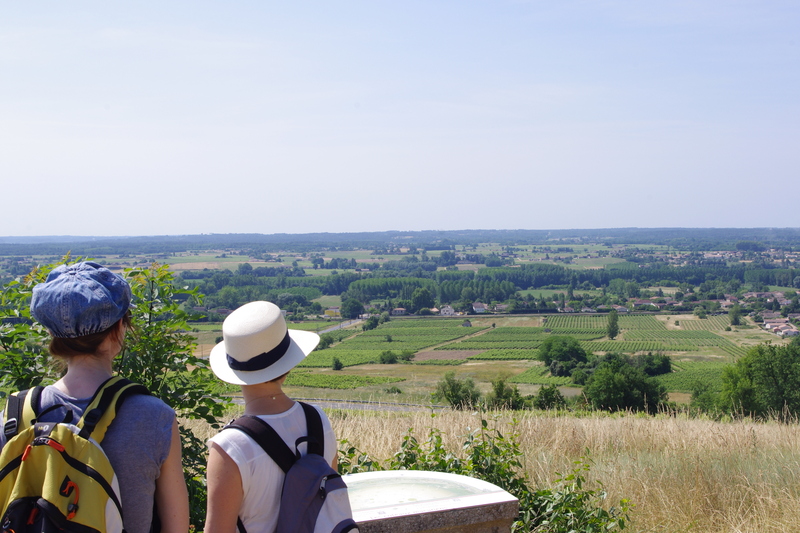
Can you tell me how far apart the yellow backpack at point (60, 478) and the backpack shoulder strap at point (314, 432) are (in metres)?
0.59

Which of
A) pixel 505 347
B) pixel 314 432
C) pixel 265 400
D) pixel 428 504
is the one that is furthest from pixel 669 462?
pixel 505 347

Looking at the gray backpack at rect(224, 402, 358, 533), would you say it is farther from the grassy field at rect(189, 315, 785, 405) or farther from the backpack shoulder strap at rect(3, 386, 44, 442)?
the grassy field at rect(189, 315, 785, 405)

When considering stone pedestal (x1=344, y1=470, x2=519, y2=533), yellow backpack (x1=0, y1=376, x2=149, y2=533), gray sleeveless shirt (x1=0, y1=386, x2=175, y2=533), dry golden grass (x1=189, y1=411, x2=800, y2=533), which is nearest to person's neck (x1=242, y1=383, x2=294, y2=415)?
gray sleeveless shirt (x1=0, y1=386, x2=175, y2=533)

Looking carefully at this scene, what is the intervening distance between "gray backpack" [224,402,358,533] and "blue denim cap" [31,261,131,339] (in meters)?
0.51

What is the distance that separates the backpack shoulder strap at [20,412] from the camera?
159 centimetres

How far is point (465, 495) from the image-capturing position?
326 cm

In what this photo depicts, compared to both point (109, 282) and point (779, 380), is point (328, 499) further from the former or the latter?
point (779, 380)

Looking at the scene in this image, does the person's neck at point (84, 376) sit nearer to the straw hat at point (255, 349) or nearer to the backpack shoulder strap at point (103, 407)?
the backpack shoulder strap at point (103, 407)

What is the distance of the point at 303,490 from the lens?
186cm

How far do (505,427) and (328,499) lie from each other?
14.6 ft

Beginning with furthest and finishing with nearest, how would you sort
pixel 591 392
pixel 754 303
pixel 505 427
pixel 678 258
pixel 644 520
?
pixel 678 258 → pixel 754 303 → pixel 591 392 → pixel 505 427 → pixel 644 520

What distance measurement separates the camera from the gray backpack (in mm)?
1859

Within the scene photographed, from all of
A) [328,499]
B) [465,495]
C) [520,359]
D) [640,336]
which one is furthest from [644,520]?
[640,336]

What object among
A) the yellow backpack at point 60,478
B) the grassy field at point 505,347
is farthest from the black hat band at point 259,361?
the grassy field at point 505,347
